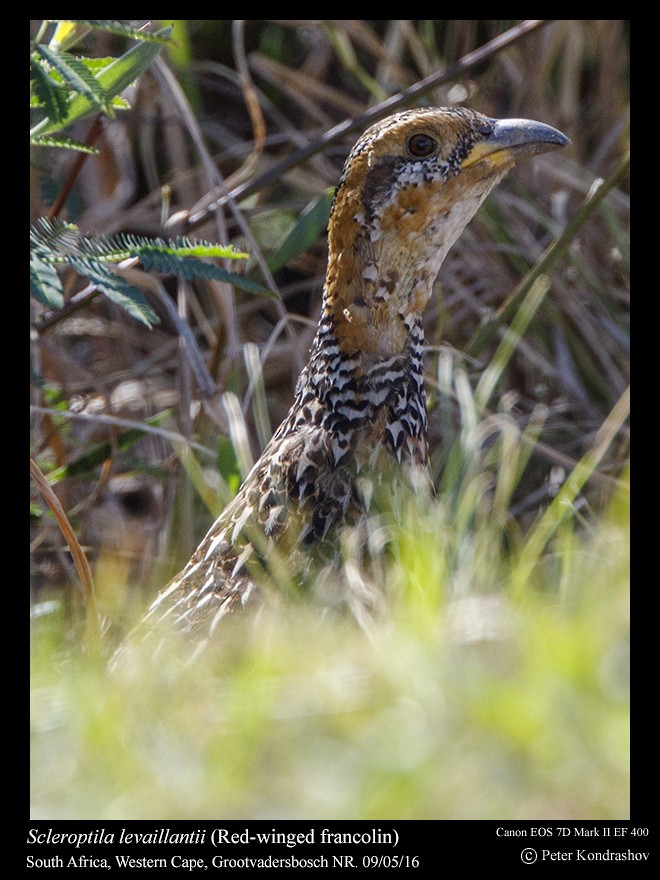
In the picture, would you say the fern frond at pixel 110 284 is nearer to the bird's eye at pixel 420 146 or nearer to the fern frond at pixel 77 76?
the fern frond at pixel 77 76

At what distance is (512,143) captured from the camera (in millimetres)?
3561

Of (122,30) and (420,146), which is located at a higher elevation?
(122,30)

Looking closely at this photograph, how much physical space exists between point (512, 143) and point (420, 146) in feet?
0.95

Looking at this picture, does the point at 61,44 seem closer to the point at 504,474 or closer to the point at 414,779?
the point at 504,474

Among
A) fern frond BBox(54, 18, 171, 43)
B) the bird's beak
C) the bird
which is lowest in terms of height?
the bird

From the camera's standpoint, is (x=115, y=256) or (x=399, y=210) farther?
(x=115, y=256)

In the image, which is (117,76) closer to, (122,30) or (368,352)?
(122,30)

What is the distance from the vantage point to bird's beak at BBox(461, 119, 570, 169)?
3549 millimetres

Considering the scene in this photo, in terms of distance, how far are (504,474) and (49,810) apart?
65.1 inches

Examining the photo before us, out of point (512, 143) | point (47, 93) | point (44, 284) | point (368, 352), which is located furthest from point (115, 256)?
point (512, 143)

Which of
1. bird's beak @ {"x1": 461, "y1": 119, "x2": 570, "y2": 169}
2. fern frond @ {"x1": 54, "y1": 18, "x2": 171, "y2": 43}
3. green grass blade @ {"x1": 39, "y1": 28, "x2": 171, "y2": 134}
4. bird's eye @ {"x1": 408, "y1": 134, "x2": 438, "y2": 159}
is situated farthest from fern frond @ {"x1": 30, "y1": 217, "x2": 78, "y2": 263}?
bird's beak @ {"x1": 461, "y1": 119, "x2": 570, "y2": 169}

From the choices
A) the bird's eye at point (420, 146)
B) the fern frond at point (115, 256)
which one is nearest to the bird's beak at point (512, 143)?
Result: the bird's eye at point (420, 146)

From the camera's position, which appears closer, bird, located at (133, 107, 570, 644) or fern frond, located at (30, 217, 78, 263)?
bird, located at (133, 107, 570, 644)

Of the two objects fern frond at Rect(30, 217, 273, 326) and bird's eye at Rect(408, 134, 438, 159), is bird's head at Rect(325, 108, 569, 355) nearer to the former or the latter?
bird's eye at Rect(408, 134, 438, 159)
